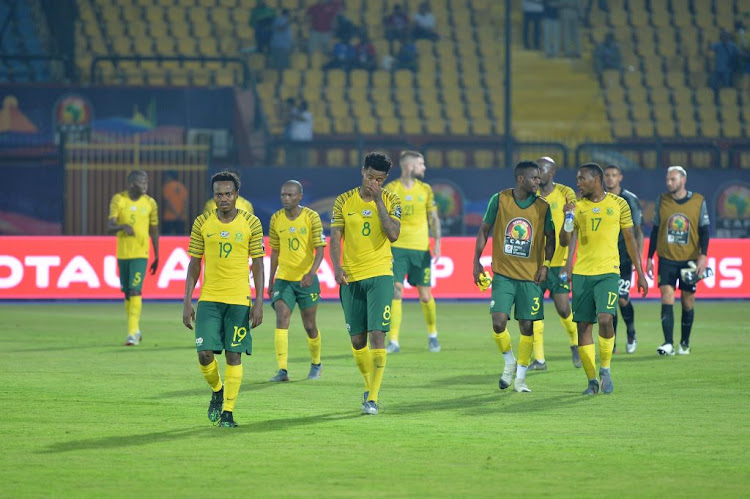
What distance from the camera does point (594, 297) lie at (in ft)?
41.0

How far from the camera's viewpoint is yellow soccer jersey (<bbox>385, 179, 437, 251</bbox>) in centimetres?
1698

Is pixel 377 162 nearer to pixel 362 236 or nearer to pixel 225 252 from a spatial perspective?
pixel 362 236

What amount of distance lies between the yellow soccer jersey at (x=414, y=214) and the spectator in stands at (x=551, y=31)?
841 inches

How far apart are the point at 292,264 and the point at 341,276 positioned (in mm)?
2651

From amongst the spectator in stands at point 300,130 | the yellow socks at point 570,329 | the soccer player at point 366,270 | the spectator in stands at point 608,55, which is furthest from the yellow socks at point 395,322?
the spectator in stands at point 608,55

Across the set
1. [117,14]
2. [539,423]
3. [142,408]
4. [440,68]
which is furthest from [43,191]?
[539,423]

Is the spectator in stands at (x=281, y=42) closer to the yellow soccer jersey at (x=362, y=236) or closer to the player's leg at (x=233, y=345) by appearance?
the yellow soccer jersey at (x=362, y=236)

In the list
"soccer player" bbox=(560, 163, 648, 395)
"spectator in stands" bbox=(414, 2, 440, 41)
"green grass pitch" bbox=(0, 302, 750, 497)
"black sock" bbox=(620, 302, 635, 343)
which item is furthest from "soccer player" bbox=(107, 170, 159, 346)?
"spectator in stands" bbox=(414, 2, 440, 41)

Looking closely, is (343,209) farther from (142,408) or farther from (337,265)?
(142,408)

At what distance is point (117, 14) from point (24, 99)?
7721 mm

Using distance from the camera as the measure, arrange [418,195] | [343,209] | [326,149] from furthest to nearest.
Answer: [326,149]
[418,195]
[343,209]

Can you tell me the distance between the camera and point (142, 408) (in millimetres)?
11398

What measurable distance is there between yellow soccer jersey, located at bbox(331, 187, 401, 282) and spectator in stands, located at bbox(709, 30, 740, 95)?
25.8 meters

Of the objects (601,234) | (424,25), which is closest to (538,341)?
(601,234)
